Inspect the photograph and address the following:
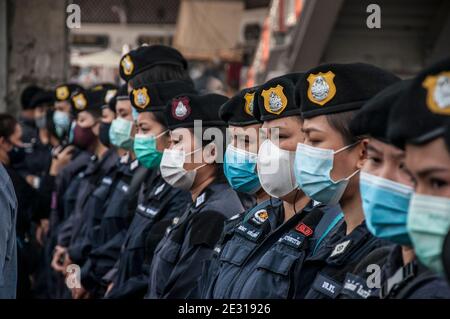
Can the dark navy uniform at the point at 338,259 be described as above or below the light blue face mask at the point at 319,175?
below

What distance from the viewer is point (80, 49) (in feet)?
109

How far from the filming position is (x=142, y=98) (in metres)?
5.82

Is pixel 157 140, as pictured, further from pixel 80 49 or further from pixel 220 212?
pixel 80 49

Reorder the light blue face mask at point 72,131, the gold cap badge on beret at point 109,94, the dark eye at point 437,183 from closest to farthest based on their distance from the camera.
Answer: the dark eye at point 437,183 < the gold cap badge on beret at point 109,94 < the light blue face mask at point 72,131

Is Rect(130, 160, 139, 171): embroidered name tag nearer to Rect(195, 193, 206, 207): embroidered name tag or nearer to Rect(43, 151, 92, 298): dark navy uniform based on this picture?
Rect(43, 151, 92, 298): dark navy uniform

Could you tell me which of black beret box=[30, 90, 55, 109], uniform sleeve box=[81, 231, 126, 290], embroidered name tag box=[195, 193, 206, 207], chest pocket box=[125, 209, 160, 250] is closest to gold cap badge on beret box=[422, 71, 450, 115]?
embroidered name tag box=[195, 193, 206, 207]

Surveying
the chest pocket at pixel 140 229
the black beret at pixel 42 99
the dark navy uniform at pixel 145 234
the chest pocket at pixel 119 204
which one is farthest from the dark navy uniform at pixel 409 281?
the black beret at pixel 42 99

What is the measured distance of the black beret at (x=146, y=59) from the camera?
247 inches

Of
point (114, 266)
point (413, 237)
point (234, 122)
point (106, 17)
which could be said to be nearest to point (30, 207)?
point (114, 266)

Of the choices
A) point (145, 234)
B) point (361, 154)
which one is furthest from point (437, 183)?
point (145, 234)

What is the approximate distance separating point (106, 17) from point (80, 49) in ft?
9.23

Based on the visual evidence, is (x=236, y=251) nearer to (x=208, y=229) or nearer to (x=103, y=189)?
(x=208, y=229)

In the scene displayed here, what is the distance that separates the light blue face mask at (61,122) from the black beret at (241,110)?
4.94 metres

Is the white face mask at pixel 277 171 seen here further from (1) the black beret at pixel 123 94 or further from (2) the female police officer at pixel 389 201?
(1) the black beret at pixel 123 94
